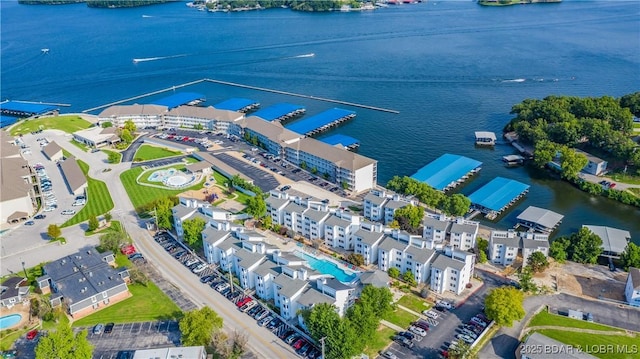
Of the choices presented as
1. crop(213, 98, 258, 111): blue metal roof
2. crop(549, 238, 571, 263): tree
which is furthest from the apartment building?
crop(213, 98, 258, 111): blue metal roof

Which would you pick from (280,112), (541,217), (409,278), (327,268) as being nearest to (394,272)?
(409,278)

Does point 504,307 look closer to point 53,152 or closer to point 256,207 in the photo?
point 256,207

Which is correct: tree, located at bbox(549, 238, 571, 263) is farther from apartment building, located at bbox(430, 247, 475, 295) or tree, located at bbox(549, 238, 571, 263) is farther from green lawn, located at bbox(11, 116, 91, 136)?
green lawn, located at bbox(11, 116, 91, 136)

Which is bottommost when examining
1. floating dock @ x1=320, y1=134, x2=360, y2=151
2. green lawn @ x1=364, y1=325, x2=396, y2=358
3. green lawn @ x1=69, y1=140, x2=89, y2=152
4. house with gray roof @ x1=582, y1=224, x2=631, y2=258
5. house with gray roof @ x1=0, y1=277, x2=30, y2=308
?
green lawn @ x1=364, y1=325, x2=396, y2=358

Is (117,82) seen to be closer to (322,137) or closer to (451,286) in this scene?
(322,137)

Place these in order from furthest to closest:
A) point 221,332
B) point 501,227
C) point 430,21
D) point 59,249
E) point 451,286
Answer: point 430,21, point 501,227, point 59,249, point 451,286, point 221,332

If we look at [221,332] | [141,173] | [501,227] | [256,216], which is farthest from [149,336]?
[501,227]
